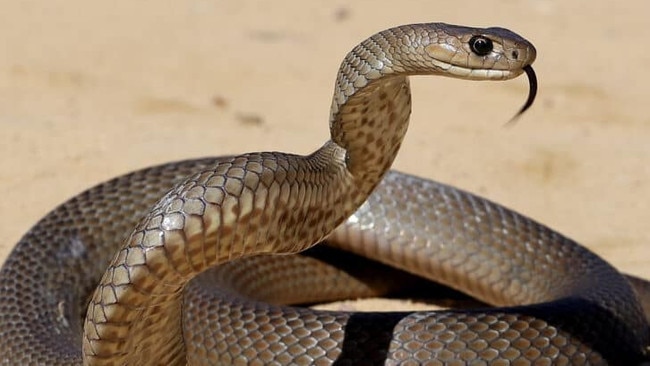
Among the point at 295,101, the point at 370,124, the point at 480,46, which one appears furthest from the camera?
the point at 295,101

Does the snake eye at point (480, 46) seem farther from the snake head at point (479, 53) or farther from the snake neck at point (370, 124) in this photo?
the snake neck at point (370, 124)

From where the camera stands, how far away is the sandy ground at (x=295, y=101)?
6.93 metres

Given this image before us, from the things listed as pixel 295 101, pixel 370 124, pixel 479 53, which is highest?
pixel 479 53

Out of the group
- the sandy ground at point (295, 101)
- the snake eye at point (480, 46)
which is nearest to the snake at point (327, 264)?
the snake eye at point (480, 46)

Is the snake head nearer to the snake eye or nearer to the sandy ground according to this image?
the snake eye

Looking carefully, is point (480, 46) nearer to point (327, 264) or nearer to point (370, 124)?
point (370, 124)

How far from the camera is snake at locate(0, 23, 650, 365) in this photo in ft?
10.4

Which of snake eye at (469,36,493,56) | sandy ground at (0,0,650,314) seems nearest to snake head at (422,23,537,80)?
snake eye at (469,36,493,56)

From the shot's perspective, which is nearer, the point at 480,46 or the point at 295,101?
the point at 480,46

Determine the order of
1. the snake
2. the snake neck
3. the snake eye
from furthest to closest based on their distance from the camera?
1. the snake neck
2. the snake eye
3. the snake

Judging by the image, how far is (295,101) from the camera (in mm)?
9422

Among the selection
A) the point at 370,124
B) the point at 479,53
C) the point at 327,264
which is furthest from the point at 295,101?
the point at 479,53

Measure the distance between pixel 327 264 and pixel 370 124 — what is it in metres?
2.15

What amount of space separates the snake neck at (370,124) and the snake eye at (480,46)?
10.7 inches
